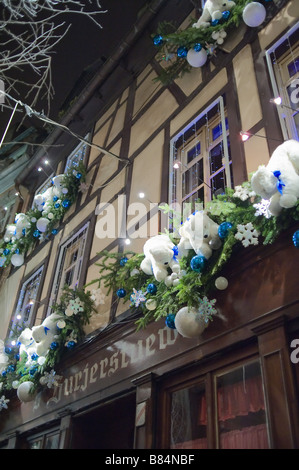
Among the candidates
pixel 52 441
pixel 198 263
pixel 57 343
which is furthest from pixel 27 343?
pixel 198 263

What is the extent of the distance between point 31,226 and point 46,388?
3.69 m

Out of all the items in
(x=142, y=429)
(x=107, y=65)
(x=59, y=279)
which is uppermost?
(x=107, y=65)

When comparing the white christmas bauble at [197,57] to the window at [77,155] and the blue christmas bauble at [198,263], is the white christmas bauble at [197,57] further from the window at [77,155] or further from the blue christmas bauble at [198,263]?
the window at [77,155]

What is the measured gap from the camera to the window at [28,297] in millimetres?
7918

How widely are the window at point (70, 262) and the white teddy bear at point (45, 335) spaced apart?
118 centimetres

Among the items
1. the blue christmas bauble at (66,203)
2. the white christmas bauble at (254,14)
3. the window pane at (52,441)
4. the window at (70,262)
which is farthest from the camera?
the blue christmas bauble at (66,203)

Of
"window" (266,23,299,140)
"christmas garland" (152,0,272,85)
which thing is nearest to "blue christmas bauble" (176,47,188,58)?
"christmas garland" (152,0,272,85)

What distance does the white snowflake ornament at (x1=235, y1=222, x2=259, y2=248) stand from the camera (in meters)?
3.33

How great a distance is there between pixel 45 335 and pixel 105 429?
4.45 ft

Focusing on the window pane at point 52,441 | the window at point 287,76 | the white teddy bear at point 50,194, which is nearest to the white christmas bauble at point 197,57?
the window at point 287,76

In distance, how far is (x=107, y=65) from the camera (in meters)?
7.99
